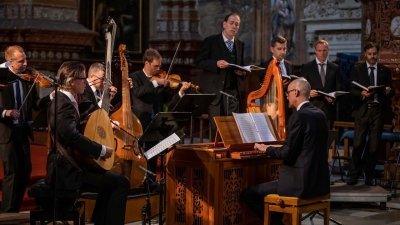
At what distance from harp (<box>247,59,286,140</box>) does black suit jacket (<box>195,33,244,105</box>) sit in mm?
1000

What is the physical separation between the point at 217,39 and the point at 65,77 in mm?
2963

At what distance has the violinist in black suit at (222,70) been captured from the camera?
870cm

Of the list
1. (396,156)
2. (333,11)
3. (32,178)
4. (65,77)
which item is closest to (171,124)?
(65,77)

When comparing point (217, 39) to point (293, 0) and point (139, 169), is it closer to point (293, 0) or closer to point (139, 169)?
point (139, 169)

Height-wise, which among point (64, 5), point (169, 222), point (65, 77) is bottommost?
point (169, 222)

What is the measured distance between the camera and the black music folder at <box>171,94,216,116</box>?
7.73m

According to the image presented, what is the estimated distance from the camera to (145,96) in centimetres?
856

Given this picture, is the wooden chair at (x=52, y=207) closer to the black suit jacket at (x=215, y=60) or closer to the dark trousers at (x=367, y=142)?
the black suit jacket at (x=215, y=60)

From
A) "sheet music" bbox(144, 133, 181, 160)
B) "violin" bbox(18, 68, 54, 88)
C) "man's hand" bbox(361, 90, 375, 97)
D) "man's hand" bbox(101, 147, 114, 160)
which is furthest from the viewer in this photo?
"man's hand" bbox(361, 90, 375, 97)

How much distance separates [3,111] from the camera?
24.5 feet

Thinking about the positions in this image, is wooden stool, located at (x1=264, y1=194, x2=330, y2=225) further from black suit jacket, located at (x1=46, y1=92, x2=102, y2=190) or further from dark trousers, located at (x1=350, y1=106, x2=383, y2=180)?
dark trousers, located at (x1=350, y1=106, x2=383, y2=180)

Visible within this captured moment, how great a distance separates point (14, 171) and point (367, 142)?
4.42 meters

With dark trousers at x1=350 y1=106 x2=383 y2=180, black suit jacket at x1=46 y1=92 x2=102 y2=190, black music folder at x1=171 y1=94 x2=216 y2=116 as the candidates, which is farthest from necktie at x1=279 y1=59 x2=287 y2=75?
black suit jacket at x1=46 y1=92 x2=102 y2=190

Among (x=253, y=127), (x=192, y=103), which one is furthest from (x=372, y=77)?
(x=253, y=127)
